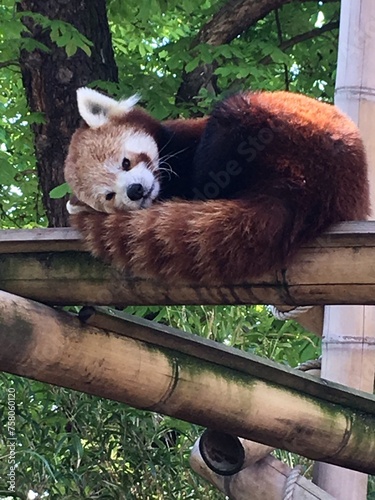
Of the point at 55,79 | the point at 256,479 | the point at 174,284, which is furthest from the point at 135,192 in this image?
the point at 55,79

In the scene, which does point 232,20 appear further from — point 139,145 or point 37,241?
point 37,241

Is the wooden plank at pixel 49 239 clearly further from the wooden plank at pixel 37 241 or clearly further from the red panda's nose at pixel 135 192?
the red panda's nose at pixel 135 192

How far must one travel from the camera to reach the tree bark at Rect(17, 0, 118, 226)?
148 inches

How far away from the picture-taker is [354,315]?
2059 mm

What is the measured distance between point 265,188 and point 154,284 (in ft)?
1.16

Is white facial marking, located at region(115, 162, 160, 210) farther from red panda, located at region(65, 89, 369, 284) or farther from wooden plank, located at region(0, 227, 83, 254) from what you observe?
wooden plank, located at region(0, 227, 83, 254)

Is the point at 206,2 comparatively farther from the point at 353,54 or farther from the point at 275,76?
the point at 353,54

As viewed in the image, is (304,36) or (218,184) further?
(304,36)


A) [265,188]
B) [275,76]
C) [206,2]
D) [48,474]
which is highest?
[206,2]

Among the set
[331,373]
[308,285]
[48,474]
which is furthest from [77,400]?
[308,285]

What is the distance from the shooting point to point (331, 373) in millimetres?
2094

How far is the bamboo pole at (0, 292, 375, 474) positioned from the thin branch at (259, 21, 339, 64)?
8.69ft

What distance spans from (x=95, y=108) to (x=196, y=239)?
2.95 ft

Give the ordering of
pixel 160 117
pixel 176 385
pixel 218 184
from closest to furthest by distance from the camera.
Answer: pixel 176 385
pixel 218 184
pixel 160 117
